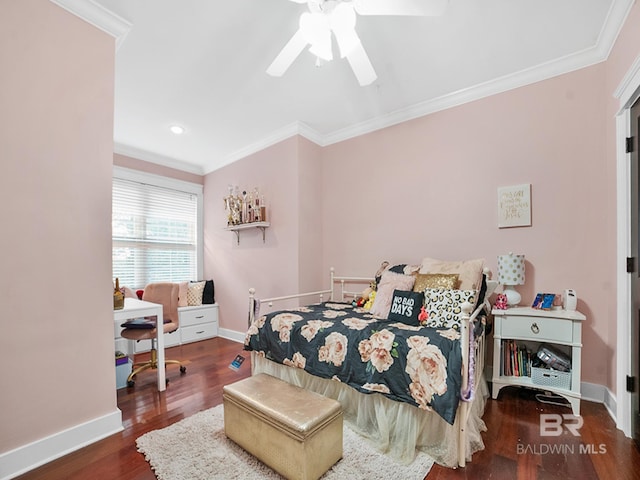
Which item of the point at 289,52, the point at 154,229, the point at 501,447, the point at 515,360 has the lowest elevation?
the point at 501,447

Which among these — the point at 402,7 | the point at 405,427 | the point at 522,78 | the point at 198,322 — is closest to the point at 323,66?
the point at 402,7

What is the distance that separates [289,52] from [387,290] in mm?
1872

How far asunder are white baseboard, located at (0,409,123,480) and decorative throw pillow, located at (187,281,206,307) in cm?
228

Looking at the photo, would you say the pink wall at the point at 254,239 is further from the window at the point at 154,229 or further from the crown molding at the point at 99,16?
the crown molding at the point at 99,16

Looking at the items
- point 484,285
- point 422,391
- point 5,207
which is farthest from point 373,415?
point 5,207

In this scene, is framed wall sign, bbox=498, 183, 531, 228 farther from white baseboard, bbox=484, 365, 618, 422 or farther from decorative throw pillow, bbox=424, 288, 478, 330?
white baseboard, bbox=484, 365, 618, 422

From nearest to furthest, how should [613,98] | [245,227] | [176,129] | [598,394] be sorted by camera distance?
1. [613,98]
2. [598,394]
3. [176,129]
4. [245,227]

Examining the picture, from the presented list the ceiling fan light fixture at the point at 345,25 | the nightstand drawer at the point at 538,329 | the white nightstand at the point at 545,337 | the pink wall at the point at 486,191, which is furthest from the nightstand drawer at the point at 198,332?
the ceiling fan light fixture at the point at 345,25

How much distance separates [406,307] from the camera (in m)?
2.11

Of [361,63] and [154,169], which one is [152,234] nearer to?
[154,169]

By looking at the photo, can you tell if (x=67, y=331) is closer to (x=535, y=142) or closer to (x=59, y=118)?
(x=59, y=118)

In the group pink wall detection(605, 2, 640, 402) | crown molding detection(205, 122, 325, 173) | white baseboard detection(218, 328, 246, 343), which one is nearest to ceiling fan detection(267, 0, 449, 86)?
pink wall detection(605, 2, 640, 402)

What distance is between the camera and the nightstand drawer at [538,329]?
1949 mm

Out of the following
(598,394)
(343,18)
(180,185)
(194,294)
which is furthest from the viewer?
(180,185)
